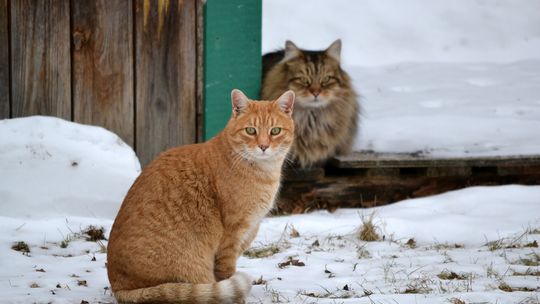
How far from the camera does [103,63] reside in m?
5.90

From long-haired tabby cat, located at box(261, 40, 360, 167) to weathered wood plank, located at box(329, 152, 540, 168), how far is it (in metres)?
0.18

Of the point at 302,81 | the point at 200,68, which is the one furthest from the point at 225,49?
the point at 302,81

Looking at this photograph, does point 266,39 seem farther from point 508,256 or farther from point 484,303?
point 484,303

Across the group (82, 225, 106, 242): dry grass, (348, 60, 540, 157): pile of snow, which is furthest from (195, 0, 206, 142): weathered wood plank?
(348, 60, 540, 157): pile of snow

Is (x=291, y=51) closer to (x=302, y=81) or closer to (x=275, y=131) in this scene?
(x=302, y=81)

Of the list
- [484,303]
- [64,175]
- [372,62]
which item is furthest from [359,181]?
[372,62]

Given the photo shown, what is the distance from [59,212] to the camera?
5.33 meters

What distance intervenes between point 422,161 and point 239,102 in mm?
2634

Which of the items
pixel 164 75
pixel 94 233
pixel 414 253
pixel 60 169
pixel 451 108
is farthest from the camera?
pixel 451 108

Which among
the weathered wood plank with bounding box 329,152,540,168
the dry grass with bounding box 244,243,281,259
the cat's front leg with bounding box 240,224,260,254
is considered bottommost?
the dry grass with bounding box 244,243,281,259

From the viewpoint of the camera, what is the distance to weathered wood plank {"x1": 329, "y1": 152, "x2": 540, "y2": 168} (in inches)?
250

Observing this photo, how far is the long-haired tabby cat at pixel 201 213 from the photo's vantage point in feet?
12.0

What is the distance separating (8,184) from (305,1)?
6250 millimetres

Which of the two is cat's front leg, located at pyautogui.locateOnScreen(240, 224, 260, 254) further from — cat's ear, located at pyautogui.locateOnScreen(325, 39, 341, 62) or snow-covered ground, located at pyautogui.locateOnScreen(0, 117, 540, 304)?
cat's ear, located at pyautogui.locateOnScreen(325, 39, 341, 62)
